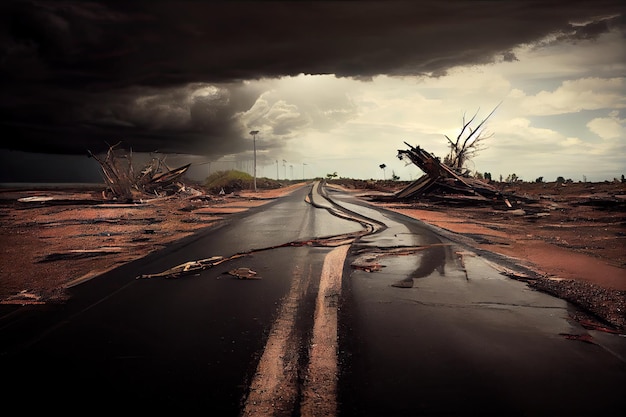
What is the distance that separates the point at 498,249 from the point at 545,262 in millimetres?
1517

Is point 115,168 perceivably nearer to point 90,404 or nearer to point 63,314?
point 63,314

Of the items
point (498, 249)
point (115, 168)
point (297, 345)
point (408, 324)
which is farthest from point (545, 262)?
point (115, 168)

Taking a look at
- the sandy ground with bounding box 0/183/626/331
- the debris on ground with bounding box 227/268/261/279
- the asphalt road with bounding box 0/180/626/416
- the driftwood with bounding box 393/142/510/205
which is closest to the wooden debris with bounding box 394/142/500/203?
the driftwood with bounding box 393/142/510/205

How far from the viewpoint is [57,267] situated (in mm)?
7227

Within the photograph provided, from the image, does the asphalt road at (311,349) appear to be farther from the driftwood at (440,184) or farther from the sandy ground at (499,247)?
the driftwood at (440,184)

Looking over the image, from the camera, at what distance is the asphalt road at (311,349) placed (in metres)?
2.43

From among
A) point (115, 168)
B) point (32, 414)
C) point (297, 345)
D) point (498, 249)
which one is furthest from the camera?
point (115, 168)

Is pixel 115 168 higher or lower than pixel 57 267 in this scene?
higher

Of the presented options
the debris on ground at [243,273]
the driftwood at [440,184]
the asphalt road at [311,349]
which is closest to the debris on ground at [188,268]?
the asphalt road at [311,349]

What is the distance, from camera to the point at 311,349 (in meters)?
3.18

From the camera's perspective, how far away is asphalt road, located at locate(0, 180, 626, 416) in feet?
7.96

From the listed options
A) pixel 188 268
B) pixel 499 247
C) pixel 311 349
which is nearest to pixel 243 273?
pixel 188 268

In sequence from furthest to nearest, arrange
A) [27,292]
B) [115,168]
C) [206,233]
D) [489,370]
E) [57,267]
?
1. [115,168]
2. [206,233]
3. [57,267]
4. [27,292]
5. [489,370]

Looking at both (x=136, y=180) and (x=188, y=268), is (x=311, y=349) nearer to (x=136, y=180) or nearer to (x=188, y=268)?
(x=188, y=268)
